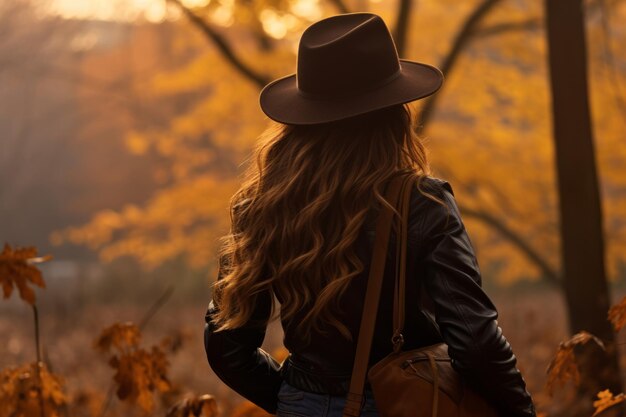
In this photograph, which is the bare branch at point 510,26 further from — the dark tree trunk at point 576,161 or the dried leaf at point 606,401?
the dried leaf at point 606,401

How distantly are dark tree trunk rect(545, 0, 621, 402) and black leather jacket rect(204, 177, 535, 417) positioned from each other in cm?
272

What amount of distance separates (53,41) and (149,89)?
5.45 meters

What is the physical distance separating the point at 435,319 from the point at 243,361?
0.61m

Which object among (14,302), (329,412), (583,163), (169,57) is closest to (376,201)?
(329,412)

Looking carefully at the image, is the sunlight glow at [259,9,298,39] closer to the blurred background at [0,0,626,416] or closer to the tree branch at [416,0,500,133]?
the blurred background at [0,0,626,416]

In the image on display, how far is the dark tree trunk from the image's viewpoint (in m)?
4.50

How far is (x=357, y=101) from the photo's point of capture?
6.69 feet

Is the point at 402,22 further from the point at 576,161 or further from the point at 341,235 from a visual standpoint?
the point at 341,235

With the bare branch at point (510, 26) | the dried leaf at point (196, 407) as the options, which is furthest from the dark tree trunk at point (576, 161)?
the bare branch at point (510, 26)

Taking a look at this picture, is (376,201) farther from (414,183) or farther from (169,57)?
(169,57)

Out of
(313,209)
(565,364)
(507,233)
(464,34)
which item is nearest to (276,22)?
(464,34)

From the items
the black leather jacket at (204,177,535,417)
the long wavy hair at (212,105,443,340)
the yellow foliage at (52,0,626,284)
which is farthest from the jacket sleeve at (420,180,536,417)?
the yellow foliage at (52,0,626,284)

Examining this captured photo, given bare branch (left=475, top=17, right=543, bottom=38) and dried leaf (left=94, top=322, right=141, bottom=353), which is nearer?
dried leaf (left=94, top=322, right=141, bottom=353)

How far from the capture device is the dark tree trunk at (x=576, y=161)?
4.50 m
